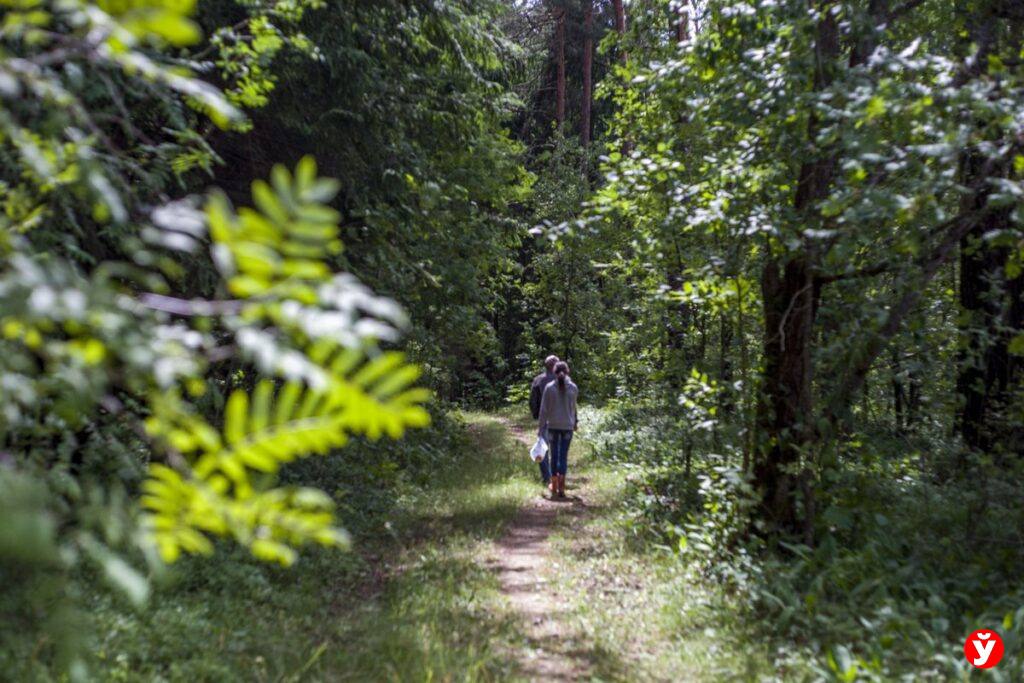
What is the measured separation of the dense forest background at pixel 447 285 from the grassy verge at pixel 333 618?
19 centimetres

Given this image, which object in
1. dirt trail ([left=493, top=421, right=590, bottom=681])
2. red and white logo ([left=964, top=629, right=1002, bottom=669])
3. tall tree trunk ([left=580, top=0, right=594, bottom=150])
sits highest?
tall tree trunk ([left=580, top=0, right=594, bottom=150])

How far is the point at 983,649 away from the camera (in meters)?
4.69

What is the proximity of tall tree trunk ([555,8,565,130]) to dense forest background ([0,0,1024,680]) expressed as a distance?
51.4 ft

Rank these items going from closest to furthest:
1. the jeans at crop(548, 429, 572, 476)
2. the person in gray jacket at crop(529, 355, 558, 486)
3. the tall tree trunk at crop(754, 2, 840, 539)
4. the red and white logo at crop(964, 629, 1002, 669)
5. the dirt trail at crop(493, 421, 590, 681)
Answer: the red and white logo at crop(964, 629, 1002, 669)
the dirt trail at crop(493, 421, 590, 681)
the tall tree trunk at crop(754, 2, 840, 539)
the jeans at crop(548, 429, 572, 476)
the person in gray jacket at crop(529, 355, 558, 486)

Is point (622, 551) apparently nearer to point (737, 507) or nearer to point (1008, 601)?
point (737, 507)

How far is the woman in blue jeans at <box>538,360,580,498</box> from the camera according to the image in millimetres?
11797

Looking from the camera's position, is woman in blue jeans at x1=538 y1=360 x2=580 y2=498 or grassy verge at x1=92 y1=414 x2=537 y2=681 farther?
woman in blue jeans at x1=538 y1=360 x2=580 y2=498

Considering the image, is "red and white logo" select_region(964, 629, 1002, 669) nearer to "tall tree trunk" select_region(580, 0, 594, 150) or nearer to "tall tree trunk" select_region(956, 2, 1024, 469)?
"tall tree trunk" select_region(956, 2, 1024, 469)

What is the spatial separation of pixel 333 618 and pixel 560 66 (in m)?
25.9

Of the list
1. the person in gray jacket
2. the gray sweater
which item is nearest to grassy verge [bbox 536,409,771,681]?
the gray sweater

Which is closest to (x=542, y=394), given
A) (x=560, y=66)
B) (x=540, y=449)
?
(x=540, y=449)

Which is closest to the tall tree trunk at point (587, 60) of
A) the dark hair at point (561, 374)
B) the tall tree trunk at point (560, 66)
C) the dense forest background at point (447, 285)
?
the tall tree trunk at point (560, 66)

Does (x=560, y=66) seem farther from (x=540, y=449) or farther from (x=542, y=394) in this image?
(x=540, y=449)

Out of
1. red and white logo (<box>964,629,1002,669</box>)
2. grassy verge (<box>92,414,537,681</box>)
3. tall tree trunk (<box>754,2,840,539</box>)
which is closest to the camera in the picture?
red and white logo (<box>964,629,1002,669</box>)
